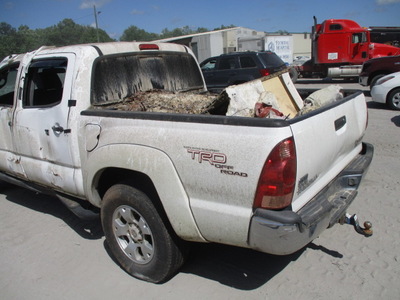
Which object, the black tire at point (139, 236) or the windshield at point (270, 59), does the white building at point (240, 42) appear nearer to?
the windshield at point (270, 59)

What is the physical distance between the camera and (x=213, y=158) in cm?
234

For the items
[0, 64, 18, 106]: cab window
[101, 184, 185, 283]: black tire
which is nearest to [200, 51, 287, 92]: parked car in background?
[0, 64, 18, 106]: cab window

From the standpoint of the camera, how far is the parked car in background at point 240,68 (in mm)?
13086

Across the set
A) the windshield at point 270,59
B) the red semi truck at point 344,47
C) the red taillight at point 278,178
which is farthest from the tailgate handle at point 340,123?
the red semi truck at point 344,47

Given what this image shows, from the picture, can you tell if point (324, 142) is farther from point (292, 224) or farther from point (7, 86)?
point (7, 86)

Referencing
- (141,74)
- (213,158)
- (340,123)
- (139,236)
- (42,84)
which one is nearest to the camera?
(213,158)

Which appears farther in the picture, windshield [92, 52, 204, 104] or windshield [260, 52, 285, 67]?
windshield [260, 52, 285, 67]

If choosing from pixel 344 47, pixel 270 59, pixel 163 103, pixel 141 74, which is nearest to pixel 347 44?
pixel 344 47

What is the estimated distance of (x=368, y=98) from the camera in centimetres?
Answer: 1187

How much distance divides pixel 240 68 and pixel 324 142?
1125 centimetres

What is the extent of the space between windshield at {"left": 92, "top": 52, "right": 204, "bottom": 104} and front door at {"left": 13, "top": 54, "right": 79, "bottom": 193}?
0.30 metres

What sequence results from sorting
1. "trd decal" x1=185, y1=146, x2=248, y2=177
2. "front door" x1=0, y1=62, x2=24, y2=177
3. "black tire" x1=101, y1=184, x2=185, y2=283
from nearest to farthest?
"trd decal" x1=185, y1=146, x2=248, y2=177 → "black tire" x1=101, y1=184, x2=185, y2=283 → "front door" x1=0, y1=62, x2=24, y2=177

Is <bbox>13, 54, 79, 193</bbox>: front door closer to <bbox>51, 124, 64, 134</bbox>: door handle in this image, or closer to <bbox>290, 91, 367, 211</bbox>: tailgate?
<bbox>51, 124, 64, 134</bbox>: door handle

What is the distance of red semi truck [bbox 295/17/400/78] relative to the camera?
17.1 metres
